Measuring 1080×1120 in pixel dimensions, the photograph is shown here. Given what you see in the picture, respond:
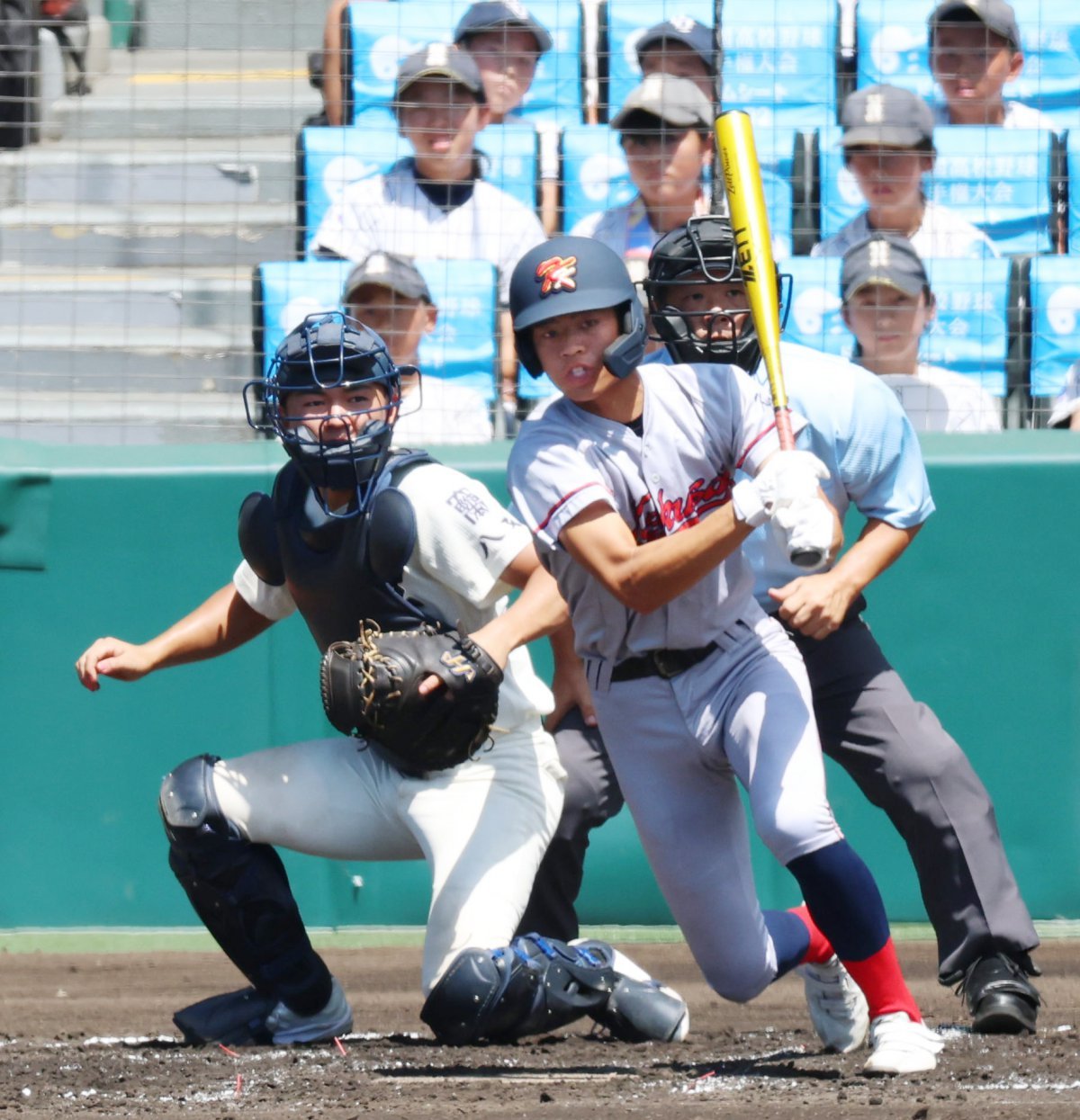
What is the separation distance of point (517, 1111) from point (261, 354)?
10.7ft

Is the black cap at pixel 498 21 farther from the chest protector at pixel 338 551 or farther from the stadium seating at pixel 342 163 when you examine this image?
the chest protector at pixel 338 551

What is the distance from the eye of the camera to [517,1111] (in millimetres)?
2949

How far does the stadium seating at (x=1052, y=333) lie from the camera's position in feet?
18.3

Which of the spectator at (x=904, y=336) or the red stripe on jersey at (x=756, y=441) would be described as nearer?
the red stripe on jersey at (x=756, y=441)

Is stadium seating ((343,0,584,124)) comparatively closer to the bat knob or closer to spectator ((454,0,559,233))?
spectator ((454,0,559,233))

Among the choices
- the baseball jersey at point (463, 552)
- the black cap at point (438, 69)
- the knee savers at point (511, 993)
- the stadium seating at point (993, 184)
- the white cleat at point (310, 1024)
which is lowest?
the white cleat at point (310, 1024)

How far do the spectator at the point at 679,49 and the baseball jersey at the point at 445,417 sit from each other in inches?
56.3

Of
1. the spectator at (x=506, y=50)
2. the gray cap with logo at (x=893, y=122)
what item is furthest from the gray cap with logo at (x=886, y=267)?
the spectator at (x=506, y=50)

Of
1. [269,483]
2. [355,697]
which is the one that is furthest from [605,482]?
[269,483]

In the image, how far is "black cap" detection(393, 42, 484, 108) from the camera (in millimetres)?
6047

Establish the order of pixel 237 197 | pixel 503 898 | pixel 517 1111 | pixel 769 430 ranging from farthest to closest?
pixel 237 197 → pixel 503 898 → pixel 769 430 → pixel 517 1111

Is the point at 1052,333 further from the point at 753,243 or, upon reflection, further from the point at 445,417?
the point at 753,243

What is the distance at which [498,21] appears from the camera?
21.3 ft

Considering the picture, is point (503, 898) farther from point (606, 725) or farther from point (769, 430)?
point (769, 430)
